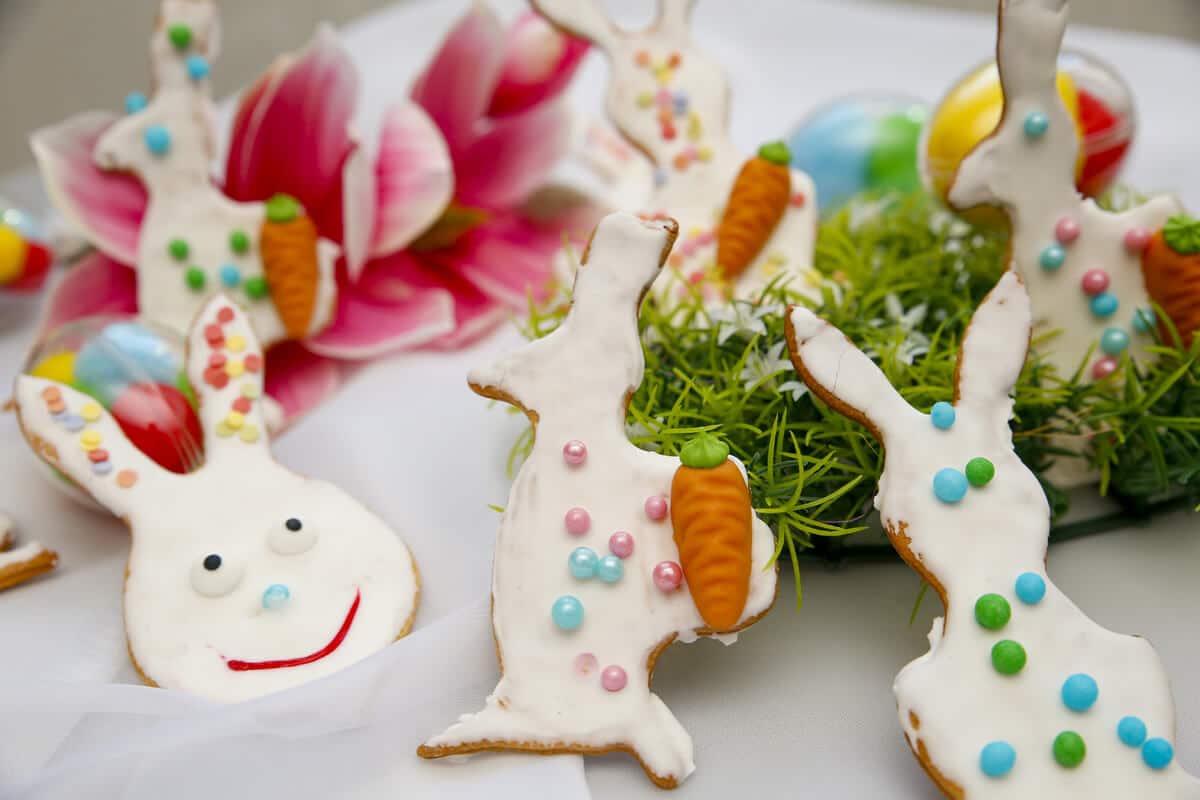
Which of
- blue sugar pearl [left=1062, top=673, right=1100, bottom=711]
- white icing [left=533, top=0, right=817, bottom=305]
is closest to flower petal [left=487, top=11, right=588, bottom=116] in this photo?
white icing [left=533, top=0, right=817, bottom=305]

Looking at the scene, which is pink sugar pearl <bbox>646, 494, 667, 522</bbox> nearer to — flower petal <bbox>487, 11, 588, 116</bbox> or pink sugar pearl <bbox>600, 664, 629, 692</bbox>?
pink sugar pearl <bbox>600, 664, 629, 692</bbox>

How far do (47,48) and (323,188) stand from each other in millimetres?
1253

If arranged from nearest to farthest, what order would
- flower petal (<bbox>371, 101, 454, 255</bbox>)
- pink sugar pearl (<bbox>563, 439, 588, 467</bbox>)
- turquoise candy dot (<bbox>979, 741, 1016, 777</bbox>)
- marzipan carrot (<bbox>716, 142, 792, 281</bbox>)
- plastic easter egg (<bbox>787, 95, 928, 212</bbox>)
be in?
turquoise candy dot (<bbox>979, 741, 1016, 777</bbox>)
pink sugar pearl (<bbox>563, 439, 588, 467</bbox>)
marzipan carrot (<bbox>716, 142, 792, 281</bbox>)
flower petal (<bbox>371, 101, 454, 255</bbox>)
plastic easter egg (<bbox>787, 95, 928, 212</bbox>)

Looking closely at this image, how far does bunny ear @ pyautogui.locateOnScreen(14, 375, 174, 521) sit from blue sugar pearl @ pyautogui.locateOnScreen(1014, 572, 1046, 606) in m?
0.59

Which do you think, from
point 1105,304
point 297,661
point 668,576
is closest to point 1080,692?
point 668,576

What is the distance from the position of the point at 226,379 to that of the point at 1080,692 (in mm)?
640

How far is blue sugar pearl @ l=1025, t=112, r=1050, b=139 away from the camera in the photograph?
82cm

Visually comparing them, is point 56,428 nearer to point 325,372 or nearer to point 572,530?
point 325,372

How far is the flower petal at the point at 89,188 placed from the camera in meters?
0.97

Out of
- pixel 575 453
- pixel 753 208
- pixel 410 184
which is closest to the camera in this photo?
pixel 575 453

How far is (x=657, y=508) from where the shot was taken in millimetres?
695

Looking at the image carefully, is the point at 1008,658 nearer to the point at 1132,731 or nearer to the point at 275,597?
the point at 1132,731

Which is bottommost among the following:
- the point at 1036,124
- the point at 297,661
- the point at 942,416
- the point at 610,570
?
the point at 297,661

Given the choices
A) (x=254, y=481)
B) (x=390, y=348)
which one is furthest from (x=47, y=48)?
(x=254, y=481)
